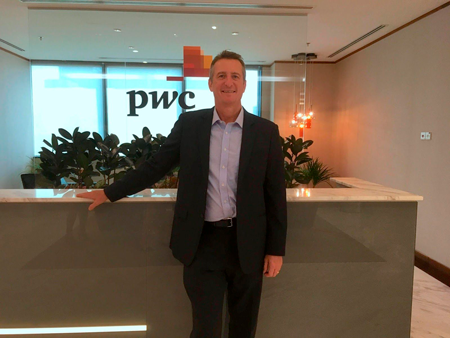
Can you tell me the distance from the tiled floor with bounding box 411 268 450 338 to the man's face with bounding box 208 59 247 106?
2.33m

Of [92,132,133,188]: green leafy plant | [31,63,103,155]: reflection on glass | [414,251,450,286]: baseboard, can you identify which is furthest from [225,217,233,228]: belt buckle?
[31,63,103,155]: reflection on glass

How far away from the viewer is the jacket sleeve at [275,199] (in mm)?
1450

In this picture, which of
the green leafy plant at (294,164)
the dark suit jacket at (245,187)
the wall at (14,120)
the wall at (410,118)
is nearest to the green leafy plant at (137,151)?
the green leafy plant at (294,164)

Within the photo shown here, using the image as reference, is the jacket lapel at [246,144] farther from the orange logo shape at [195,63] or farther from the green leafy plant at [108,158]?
the orange logo shape at [195,63]

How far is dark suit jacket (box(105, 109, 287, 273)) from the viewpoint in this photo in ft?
4.62

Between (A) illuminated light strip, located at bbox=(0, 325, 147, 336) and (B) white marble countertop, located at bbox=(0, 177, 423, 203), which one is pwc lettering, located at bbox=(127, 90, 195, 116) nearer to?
(B) white marble countertop, located at bbox=(0, 177, 423, 203)

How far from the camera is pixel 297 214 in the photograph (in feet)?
6.03

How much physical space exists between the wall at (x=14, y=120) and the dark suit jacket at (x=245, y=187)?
6789 mm

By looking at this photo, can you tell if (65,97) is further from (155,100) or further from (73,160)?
(73,160)

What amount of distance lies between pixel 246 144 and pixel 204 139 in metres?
0.18

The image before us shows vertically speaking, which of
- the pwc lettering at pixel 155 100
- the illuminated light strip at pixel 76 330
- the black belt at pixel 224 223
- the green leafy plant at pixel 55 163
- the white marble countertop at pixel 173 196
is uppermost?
the pwc lettering at pixel 155 100

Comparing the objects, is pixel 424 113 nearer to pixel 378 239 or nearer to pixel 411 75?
pixel 411 75

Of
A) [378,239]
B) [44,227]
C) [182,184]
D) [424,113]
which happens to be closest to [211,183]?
[182,184]

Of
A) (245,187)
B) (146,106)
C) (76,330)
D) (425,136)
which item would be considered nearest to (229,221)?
(245,187)
